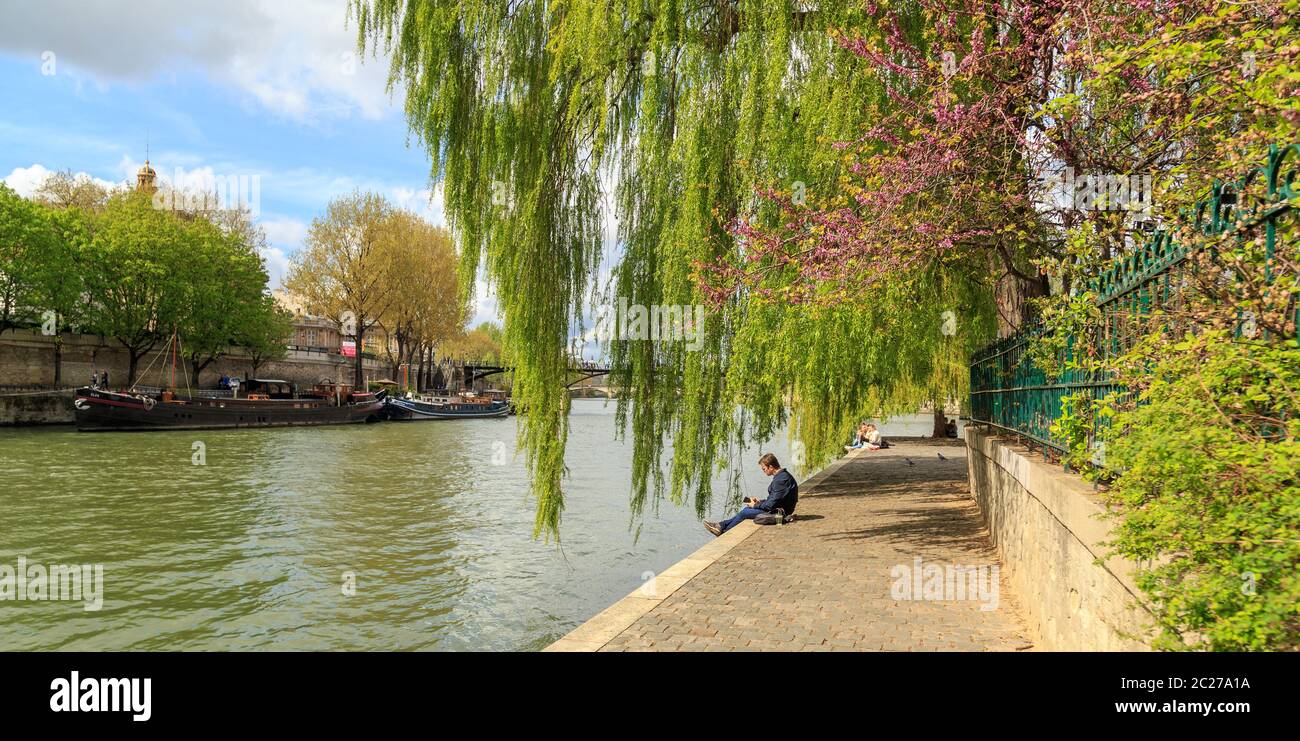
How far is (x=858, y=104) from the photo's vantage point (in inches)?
359

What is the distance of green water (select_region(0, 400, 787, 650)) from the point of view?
9.94 metres

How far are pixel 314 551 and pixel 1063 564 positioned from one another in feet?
41.2

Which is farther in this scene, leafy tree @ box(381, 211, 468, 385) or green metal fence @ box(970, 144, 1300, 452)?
leafy tree @ box(381, 211, 468, 385)

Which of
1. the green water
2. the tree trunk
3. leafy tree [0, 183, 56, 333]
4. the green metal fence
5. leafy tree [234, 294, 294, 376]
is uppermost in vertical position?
leafy tree [0, 183, 56, 333]

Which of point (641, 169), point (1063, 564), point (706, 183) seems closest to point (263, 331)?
point (641, 169)

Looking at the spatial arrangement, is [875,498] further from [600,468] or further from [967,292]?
[600,468]

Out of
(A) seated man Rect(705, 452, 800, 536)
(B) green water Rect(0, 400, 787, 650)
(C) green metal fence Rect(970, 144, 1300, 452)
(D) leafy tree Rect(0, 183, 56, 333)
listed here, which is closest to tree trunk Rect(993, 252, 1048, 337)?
(C) green metal fence Rect(970, 144, 1300, 452)

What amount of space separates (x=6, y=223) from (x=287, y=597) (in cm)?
4169

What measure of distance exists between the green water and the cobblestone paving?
8.41 feet

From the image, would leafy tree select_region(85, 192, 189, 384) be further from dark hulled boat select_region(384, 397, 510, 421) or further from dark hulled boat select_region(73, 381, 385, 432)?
dark hulled boat select_region(384, 397, 510, 421)

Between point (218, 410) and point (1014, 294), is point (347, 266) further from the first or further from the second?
point (1014, 294)

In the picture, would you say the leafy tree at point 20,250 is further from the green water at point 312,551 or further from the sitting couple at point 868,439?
the sitting couple at point 868,439
